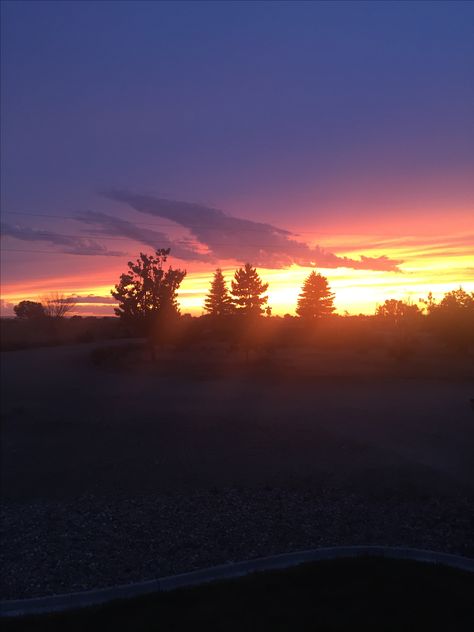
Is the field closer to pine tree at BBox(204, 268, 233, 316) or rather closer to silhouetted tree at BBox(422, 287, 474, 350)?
silhouetted tree at BBox(422, 287, 474, 350)

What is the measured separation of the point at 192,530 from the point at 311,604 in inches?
174

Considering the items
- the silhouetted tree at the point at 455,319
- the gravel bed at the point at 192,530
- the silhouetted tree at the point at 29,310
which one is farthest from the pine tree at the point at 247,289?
the silhouetted tree at the point at 29,310

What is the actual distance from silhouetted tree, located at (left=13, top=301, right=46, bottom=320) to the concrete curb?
71641 millimetres

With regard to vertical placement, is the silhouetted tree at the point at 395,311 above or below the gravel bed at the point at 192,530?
above

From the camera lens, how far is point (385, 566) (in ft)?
28.2

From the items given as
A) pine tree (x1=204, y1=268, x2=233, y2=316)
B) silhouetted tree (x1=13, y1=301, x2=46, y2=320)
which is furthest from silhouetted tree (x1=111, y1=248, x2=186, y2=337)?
silhouetted tree (x1=13, y1=301, x2=46, y2=320)

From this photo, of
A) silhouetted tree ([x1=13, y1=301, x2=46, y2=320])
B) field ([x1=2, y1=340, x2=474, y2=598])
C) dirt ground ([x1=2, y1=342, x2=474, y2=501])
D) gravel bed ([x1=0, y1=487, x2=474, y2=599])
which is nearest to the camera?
gravel bed ([x1=0, y1=487, x2=474, y2=599])

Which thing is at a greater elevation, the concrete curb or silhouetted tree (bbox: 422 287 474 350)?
silhouetted tree (bbox: 422 287 474 350)

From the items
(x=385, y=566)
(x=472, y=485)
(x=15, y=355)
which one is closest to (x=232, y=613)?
(x=385, y=566)

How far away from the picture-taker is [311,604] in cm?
734

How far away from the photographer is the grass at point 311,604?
6.75m

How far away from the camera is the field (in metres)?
10.5

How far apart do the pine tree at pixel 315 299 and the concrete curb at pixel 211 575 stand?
176 ft

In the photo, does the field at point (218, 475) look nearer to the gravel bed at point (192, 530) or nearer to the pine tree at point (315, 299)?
the gravel bed at point (192, 530)
